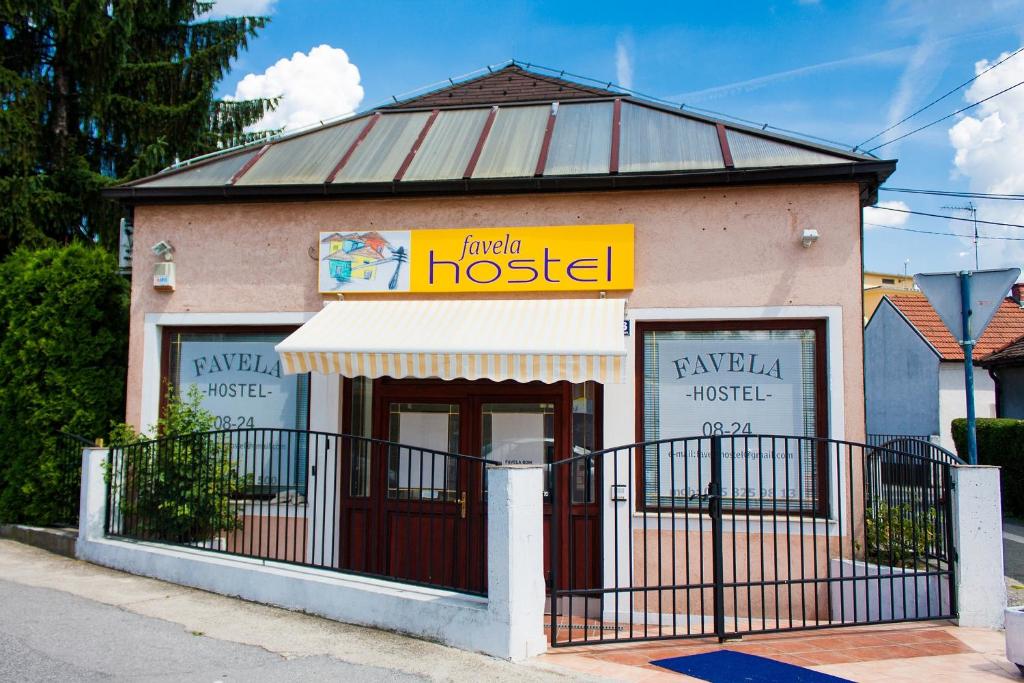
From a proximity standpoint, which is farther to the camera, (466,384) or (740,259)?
(466,384)

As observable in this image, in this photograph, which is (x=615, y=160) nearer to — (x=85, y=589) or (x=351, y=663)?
(x=351, y=663)

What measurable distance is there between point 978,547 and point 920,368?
21.2 metres

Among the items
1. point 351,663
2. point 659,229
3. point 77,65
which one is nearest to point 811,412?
point 659,229

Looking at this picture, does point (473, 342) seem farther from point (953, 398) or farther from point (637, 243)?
point (953, 398)

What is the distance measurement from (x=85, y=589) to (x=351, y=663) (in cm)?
401

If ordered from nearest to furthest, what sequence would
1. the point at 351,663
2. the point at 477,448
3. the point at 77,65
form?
the point at 351,663 → the point at 477,448 → the point at 77,65

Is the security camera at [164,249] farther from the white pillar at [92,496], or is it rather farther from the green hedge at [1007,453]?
the green hedge at [1007,453]

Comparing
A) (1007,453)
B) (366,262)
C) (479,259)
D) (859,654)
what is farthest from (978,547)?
(1007,453)

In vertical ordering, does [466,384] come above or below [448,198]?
below

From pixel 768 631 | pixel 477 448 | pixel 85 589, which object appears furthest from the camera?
pixel 477 448

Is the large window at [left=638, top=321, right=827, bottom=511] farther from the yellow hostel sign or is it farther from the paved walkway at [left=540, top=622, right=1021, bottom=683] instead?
the paved walkway at [left=540, top=622, right=1021, bottom=683]

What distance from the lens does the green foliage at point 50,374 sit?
10828 mm

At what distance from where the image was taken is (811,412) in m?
9.27

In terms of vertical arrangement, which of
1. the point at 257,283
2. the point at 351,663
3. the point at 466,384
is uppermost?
the point at 257,283
